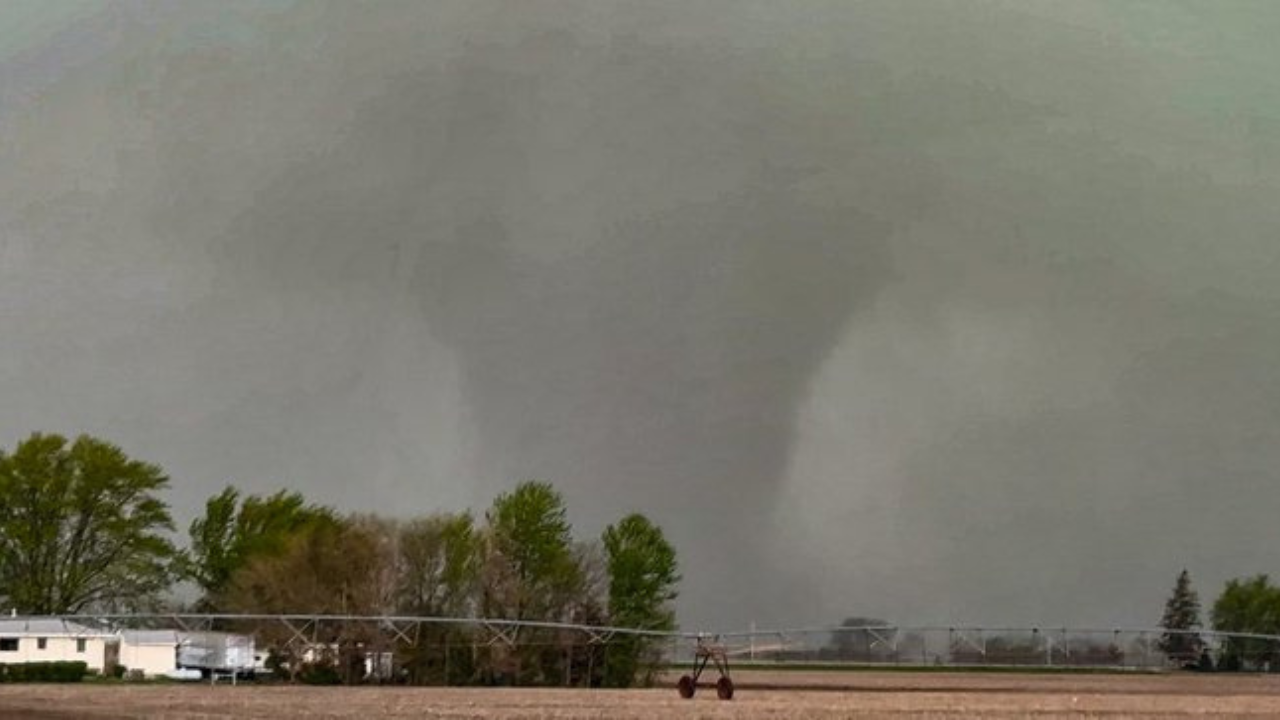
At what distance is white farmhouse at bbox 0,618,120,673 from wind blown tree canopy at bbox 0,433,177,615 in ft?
55.9

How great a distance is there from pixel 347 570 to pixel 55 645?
1932 cm

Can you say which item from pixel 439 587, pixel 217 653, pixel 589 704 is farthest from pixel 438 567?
pixel 589 704

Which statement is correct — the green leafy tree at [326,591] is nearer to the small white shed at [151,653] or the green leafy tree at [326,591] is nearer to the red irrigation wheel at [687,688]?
the small white shed at [151,653]

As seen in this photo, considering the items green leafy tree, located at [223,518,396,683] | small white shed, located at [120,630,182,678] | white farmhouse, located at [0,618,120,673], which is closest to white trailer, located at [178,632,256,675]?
small white shed, located at [120,630,182,678]

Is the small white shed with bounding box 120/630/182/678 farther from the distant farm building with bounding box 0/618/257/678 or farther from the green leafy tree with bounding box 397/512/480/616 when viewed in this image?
the green leafy tree with bounding box 397/512/480/616

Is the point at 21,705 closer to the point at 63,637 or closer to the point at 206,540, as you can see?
the point at 63,637

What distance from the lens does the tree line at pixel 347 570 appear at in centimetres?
10519

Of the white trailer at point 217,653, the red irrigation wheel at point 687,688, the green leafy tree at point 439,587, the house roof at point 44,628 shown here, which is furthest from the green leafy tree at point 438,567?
the red irrigation wheel at point 687,688

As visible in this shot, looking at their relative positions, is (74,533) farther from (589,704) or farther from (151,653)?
(589,704)

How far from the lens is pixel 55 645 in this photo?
10994 cm

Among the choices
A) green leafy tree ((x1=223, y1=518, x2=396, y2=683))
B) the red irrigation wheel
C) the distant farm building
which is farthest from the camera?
the distant farm building

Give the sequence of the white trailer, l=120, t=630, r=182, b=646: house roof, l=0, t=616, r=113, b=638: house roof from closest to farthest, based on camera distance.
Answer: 1. the white trailer
2. l=120, t=630, r=182, b=646: house roof
3. l=0, t=616, r=113, b=638: house roof

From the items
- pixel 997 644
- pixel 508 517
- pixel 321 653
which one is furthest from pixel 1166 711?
pixel 997 644

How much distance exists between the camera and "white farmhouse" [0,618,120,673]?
109188 mm
